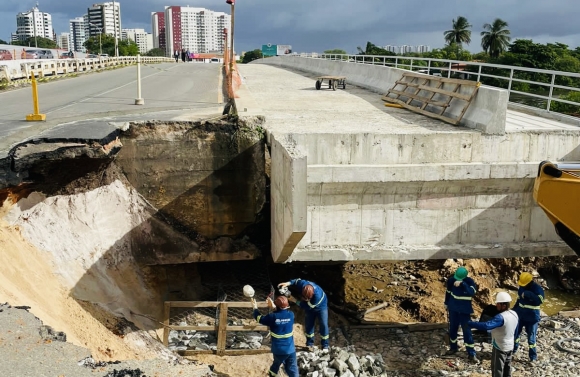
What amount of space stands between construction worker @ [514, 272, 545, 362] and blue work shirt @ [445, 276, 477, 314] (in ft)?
2.53

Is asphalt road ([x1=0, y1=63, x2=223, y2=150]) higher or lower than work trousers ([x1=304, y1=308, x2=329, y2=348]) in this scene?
higher

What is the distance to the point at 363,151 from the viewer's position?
8.57 m

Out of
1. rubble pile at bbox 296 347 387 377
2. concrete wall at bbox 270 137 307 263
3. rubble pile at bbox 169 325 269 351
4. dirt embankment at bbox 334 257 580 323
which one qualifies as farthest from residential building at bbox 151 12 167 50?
rubble pile at bbox 296 347 387 377

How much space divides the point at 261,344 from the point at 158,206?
3127 millimetres

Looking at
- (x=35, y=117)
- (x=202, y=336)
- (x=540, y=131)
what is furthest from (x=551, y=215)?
(x=35, y=117)

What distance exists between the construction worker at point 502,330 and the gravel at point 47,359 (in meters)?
4.02

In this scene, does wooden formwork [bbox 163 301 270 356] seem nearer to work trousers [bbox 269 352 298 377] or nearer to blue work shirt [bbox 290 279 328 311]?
blue work shirt [bbox 290 279 328 311]

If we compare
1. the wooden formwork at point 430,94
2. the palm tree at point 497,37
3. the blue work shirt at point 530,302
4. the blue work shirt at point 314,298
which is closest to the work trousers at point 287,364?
the blue work shirt at point 314,298

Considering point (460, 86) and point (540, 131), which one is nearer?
point (540, 131)

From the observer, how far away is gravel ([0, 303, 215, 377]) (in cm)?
488

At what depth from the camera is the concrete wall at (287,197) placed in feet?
23.6

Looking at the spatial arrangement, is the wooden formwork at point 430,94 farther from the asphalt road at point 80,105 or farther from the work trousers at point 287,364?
the work trousers at point 287,364

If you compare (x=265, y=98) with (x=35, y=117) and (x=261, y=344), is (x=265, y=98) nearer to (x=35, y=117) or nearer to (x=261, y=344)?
(x=35, y=117)

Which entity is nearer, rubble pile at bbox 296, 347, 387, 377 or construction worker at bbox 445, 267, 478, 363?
rubble pile at bbox 296, 347, 387, 377
